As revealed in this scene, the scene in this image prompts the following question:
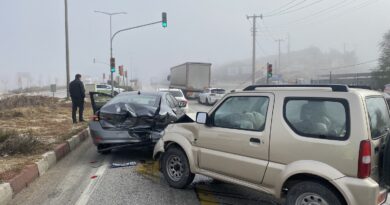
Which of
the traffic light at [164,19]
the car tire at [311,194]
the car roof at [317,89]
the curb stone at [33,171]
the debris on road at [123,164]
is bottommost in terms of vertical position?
the debris on road at [123,164]

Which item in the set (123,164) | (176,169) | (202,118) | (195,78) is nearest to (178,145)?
(176,169)

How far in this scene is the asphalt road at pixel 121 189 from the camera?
215 inches

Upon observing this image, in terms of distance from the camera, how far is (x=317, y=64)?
173m

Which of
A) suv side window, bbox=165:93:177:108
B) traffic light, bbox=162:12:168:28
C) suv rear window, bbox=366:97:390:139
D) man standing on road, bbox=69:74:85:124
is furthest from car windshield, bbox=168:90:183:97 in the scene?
suv rear window, bbox=366:97:390:139

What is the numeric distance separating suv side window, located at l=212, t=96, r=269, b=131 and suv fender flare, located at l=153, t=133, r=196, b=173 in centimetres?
62

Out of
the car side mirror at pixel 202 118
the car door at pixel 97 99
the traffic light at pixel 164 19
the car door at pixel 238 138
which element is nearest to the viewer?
the car door at pixel 238 138

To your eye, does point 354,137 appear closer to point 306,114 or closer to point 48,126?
point 306,114

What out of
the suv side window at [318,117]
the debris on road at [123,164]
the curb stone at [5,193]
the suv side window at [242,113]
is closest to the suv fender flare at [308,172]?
the suv side window at [318,117]

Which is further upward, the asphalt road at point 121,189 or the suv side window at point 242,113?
the suv side window at point 242,113

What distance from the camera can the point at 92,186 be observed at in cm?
621

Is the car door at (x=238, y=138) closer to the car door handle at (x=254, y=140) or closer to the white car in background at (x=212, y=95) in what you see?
the car door handle at (x=254, y=140)

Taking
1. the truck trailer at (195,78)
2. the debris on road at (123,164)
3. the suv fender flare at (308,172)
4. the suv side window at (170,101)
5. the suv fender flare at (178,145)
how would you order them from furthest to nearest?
1. the truck trailer at (195,78)
2. the suv side window at (170,101)
3. the debris on road at (123,164)
4. the suv fender flare at (178,145)
5. the suv fender flare at (308,172)

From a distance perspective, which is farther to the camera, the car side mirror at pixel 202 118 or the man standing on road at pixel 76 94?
the man standing on road at pixel 76 94

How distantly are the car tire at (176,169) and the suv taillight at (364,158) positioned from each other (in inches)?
103
